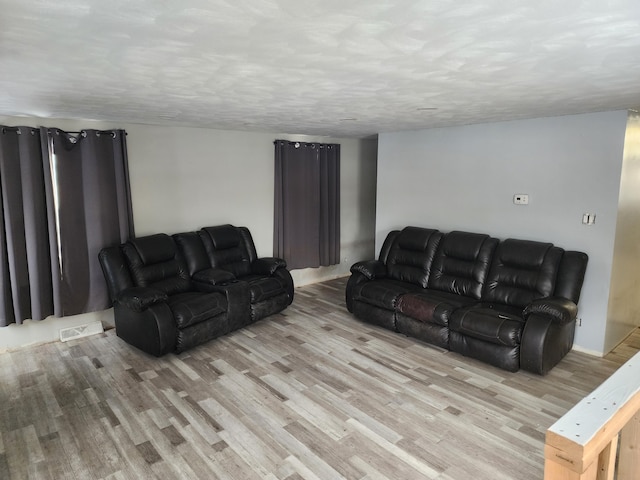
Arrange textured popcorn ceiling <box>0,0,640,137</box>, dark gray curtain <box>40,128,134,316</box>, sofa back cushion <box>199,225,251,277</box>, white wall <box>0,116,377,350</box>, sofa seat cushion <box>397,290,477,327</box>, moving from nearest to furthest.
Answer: textured popcorn ceiling <box>0,0,640,137</box>
sofa seat cushion <box>397,290,477,327</box>
dark gray curtain <box>40,128,134,316</box>
white wall <box>0,116,377,350</box>
sofa back cushion <box>199,225,251,277</box>

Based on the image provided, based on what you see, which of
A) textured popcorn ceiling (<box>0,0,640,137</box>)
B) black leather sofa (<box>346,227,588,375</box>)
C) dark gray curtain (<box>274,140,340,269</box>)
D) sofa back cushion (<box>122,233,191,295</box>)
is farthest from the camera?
dark gray curtain (<box>274,140,340,269</box>)

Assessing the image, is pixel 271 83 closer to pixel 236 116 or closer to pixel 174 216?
pixel 236 116

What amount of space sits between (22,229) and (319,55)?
11.5 feet

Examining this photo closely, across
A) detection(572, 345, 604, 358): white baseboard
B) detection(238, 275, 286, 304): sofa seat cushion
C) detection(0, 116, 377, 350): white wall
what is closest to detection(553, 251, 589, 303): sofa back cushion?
detection(572, 345, 604, 358): white baseboard

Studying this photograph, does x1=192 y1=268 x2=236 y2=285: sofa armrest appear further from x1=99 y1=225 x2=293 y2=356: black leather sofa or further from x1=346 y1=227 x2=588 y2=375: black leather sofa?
x1=346 y1=227 x2=588 y2=375: black leather sofa

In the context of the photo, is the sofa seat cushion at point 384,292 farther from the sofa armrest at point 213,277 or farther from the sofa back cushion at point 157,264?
the sofa back cushion at point 157,264

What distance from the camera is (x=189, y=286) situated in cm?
450

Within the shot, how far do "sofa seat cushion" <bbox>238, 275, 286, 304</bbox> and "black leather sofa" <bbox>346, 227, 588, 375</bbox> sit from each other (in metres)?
0.85

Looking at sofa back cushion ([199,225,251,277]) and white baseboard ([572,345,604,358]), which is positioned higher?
sofa back cushion ([199,225,251,277])

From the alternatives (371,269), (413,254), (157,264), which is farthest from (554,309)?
(157,264)

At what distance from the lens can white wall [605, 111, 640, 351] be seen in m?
3.62

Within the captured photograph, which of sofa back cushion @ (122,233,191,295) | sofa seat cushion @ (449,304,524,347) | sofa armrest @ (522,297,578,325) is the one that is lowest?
sofa seat cushion @ (449,304,524,347)

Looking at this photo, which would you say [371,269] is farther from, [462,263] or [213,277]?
[213,277]

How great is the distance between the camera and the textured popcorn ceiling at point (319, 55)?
54.9 inches
